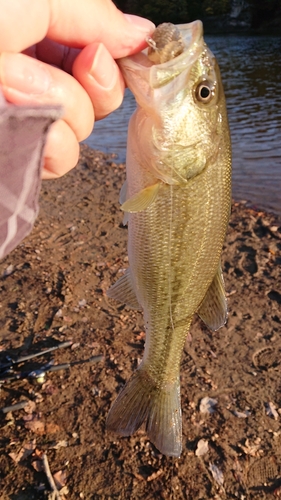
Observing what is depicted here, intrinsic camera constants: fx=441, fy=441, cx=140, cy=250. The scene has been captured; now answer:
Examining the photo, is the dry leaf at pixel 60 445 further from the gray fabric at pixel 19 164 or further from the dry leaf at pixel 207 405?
the gray fabric at pixel 19 164

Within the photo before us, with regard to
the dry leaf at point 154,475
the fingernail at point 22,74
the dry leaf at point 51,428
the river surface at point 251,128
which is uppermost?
the fingernail at point 22,74

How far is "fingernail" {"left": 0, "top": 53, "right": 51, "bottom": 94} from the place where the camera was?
157 cm

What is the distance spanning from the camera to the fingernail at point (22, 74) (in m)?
1.57

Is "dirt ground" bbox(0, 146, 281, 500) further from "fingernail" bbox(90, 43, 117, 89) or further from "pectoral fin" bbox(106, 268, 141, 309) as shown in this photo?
"fingernail" bbox(90, 43, 117, 89)

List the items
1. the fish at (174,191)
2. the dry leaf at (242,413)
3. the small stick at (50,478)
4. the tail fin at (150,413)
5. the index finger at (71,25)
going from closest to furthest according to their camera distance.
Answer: the index finger at (71,25) → the fish at (174,191) → the tail fin at (150,413) → the small stick at (50,478) → the dry leaf at (242,413)

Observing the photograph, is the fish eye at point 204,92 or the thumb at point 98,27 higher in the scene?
the thumb at point 98,27

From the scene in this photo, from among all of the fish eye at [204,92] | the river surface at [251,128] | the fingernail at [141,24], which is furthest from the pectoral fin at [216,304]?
the river surface at [251,128]

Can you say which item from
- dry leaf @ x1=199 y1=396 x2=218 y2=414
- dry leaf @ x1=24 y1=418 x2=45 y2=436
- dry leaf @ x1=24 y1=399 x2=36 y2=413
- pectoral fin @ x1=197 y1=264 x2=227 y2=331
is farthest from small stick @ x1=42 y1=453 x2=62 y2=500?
pectoral fin @ x1=197 y1=264 x2=227 y2=331

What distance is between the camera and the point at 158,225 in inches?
90.3

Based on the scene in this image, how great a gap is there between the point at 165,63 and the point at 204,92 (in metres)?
0.28

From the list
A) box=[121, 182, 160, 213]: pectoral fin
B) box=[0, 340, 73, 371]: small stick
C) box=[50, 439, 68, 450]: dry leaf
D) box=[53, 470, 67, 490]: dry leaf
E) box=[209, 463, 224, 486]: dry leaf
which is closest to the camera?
box=[121, 182, 160, 213]: pectoral fin

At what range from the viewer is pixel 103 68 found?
186 centimetres

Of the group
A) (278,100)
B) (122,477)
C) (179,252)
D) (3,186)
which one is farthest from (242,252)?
(278,100)

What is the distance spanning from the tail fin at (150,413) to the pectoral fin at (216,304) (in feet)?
1.76
